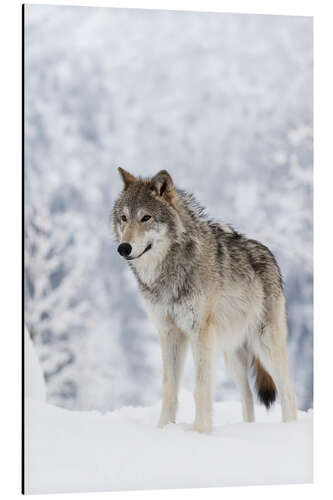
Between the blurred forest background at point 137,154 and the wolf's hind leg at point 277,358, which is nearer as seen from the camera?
the blurred forest background at point 137,154

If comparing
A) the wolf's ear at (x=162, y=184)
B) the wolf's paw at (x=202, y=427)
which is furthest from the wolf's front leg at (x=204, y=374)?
the wolf's ear at (x=162, y=184)

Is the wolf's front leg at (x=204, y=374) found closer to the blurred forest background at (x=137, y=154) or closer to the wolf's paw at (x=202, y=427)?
the wolf's paw at (x=202, y=427)

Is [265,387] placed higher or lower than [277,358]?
lower

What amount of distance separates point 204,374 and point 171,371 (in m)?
0.28

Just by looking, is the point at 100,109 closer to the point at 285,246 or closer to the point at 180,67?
the point at 180,67

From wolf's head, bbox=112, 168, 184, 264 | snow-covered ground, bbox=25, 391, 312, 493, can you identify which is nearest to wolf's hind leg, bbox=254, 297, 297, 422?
snow-covered ground, bbox=25, 391, 312, 493

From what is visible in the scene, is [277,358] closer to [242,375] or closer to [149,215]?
[242,375]

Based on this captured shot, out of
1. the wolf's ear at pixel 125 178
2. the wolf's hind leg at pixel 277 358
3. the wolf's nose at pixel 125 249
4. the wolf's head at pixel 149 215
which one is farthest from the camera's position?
the wolf's hind leg at pixel 277 358

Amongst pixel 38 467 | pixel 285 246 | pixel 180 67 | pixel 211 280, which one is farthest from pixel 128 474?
pixel 180 67

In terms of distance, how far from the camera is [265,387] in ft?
18.0

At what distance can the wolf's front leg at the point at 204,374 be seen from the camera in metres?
4.94

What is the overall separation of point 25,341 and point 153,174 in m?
1.36

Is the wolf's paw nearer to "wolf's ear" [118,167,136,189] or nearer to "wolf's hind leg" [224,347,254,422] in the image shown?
"wolf's hind leg" [224,347,254,422]

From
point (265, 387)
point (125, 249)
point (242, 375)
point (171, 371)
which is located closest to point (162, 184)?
point (125, 249)
